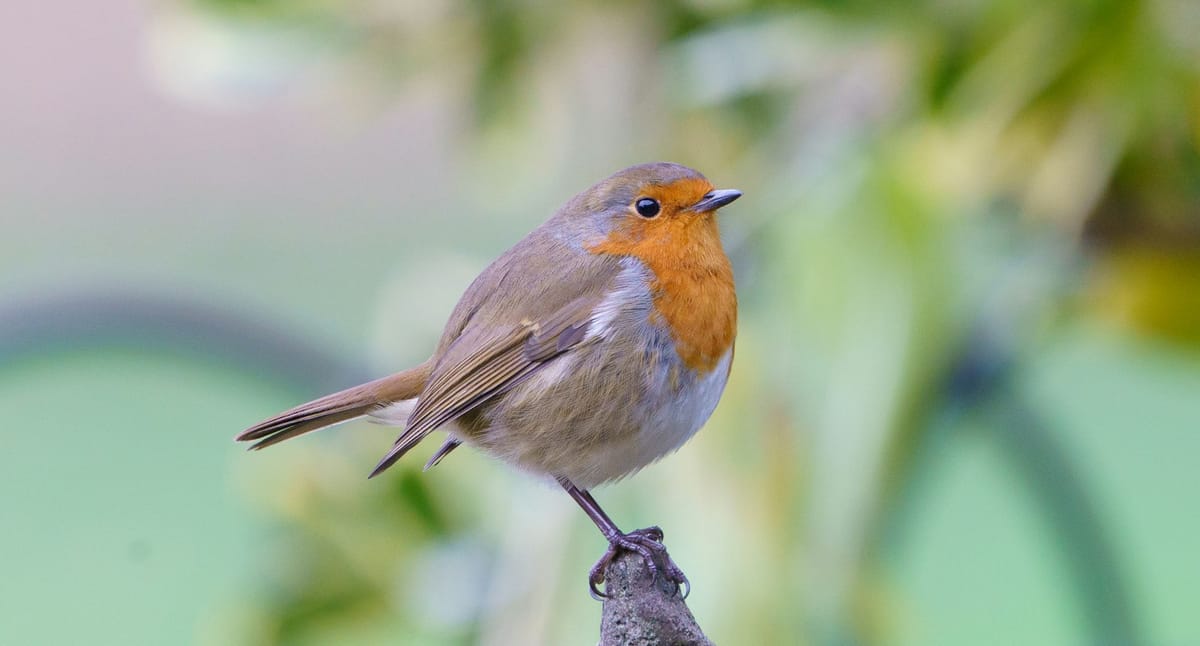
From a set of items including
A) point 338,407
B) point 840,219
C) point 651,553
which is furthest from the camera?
point 840,219

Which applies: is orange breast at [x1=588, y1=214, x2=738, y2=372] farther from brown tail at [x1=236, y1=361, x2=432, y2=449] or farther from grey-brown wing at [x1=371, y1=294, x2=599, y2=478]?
brown tail at [x1=236, y1=361, x2=432, y2=449]

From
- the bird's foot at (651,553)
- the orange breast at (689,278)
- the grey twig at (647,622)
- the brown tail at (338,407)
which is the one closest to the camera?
the grey twig at (647,622)

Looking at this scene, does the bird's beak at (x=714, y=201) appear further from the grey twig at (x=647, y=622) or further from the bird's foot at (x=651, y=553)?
the grey twig at (x=647, y=622)

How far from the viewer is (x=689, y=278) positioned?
1196mm

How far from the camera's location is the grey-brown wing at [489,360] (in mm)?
1104

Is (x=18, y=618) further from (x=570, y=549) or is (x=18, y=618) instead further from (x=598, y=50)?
(x=598, y=50)

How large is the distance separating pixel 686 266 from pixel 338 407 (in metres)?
0.31

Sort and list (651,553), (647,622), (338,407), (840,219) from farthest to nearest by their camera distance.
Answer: (840,219) < (338,407) < (651,553) < (647,622)

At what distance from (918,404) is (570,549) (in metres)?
0.34

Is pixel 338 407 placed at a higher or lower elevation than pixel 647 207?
lower

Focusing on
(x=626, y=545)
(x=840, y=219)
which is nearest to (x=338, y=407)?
(x=626, y=545)

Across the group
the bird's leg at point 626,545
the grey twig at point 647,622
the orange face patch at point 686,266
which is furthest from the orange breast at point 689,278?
the grey twig at point 647,622

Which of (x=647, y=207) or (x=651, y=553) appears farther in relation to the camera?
(x=647, y=207)

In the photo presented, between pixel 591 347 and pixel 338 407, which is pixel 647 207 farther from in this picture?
pixel 338 407
